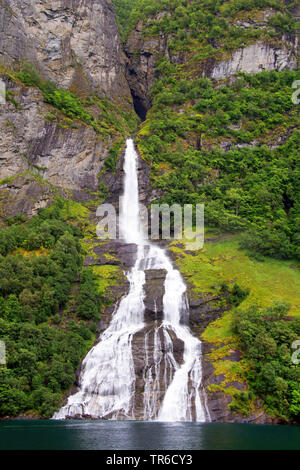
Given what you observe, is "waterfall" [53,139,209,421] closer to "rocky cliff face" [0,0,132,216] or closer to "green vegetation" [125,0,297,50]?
"rocky cliff face" [0,0,132,216]

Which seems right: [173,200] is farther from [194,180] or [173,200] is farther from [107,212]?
[107,212]

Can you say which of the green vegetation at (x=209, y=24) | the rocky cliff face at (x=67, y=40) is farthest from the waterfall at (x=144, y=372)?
the green vegetation at (x=209, y=24)

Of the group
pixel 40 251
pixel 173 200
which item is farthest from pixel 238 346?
pixel 173 200

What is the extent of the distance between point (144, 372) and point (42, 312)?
38.1 ft

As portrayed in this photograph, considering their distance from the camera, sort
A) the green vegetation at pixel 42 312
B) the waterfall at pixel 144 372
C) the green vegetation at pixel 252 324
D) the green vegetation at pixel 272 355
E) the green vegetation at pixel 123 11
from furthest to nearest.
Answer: the green vegetation at pixel 123 11, the waterfall at pixel 144 372, the green vegetation at pixel 42 312, the green vegetation at pixel 252 324, the green vegetation at pixel 272 355

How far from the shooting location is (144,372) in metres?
35.8

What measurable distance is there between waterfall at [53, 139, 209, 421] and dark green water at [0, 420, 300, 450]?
2.65 metres

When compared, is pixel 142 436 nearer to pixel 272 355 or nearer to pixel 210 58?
pixel 272 355

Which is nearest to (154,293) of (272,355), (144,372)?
(144,372)

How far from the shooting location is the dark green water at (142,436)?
70.6 ft

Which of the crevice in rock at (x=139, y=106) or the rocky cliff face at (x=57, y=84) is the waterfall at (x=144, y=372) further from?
the crevice in rock at (x=139, y=106)

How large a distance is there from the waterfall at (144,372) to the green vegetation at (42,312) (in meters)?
1.66

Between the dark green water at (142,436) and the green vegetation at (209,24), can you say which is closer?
the dark green water at (142,436)

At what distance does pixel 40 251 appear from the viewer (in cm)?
4825
